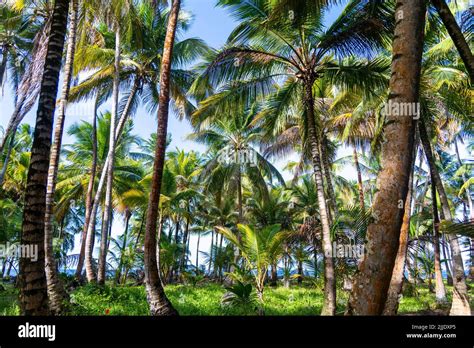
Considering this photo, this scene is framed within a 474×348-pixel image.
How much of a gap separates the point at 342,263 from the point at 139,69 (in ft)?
42.3

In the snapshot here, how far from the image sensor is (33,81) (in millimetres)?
7586

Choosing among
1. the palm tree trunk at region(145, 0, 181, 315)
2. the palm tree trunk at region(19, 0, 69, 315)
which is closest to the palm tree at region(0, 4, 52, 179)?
the palm tree trunk at region(145, 0, 181, 315)

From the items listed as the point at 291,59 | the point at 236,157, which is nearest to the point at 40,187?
the point at 291,59

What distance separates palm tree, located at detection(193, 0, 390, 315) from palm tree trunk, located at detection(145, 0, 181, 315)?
145 cm

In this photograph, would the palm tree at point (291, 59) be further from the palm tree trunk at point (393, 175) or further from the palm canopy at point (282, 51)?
the palm tree trunk at point (393, 175)

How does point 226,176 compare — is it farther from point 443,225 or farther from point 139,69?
point 443,225

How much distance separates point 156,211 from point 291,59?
19.8ft

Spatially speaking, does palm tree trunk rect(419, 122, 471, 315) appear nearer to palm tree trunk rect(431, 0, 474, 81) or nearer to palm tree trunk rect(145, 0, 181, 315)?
palm tree trunk rect(431, 0, 474, 81)

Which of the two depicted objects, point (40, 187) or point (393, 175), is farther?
point (40, 187)

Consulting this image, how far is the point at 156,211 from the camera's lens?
8.03 m

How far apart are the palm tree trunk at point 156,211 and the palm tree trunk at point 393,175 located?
5016mm

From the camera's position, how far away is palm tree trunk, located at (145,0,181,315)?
7445 mm

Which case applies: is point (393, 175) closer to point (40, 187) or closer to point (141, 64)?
point (40, 187)
